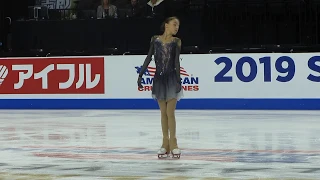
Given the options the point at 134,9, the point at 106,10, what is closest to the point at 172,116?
the point at 134,9

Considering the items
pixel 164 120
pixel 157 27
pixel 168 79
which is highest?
pixel 157 27

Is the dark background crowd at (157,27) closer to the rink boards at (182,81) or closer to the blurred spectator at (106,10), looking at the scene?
the blurred spectator at (106,10)

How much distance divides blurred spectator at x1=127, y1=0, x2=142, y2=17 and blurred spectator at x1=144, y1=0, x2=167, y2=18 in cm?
20

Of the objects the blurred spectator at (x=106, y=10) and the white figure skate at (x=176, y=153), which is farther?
the blurred spectator at (x=106, y=10)

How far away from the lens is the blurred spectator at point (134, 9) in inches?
820

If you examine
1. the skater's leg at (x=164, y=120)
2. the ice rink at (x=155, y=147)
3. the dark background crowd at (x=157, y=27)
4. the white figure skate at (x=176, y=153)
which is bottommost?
the ice rink at (x=155, y=147)

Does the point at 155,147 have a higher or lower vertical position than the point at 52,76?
lower

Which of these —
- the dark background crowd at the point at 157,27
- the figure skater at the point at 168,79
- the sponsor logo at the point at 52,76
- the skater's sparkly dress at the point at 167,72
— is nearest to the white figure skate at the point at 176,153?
the figure skater at the point at 168,79

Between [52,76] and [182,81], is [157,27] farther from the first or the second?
[52,76]

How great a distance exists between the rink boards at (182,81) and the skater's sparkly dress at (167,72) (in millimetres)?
9862

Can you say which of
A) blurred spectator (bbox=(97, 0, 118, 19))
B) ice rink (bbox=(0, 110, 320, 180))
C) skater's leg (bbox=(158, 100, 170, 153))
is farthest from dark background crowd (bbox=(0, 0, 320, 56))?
skater's leg (bbox=(158, 100, 170, 153))

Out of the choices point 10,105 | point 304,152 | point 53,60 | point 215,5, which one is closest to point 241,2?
point 215,5

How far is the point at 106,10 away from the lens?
21.2 metres

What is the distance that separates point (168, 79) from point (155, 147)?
1.54 meters
